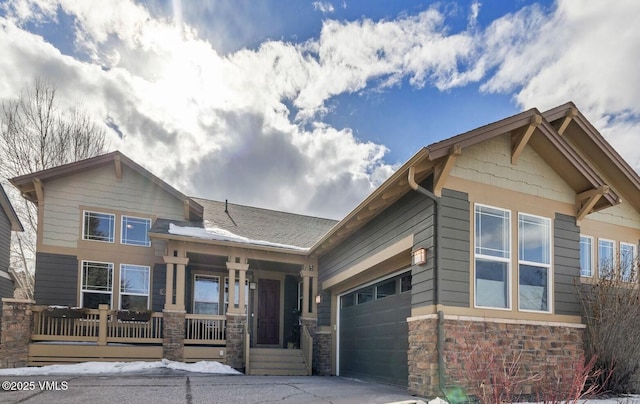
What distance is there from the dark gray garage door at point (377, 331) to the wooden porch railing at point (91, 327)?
481cm

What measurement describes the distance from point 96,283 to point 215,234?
11.4ft

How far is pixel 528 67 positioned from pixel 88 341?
13.3 m

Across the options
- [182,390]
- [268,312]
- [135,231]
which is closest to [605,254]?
[182,390]

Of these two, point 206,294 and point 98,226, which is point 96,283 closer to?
point 98,226

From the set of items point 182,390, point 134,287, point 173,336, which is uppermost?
point 134,287

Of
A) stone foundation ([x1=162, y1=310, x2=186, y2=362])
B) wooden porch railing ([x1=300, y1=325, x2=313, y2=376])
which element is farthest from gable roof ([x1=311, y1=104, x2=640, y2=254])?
stone foundation ([x1=162, y1=310, x2=186, y2=362])

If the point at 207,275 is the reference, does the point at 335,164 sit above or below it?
above

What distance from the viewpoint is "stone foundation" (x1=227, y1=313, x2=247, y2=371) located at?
38.1 ft

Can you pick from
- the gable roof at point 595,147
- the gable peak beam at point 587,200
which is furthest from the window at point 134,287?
the gable roof at point 595,147

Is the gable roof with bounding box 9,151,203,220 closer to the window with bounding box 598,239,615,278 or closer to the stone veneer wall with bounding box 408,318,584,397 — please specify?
the stone veneer wall with bounding box 408,318,584,397

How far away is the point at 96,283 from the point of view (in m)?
12.2

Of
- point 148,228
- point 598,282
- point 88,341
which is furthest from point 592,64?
point 88,341

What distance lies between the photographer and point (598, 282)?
8594mm

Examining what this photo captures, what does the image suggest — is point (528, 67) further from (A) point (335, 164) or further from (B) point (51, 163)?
(B) point (51, 163)
